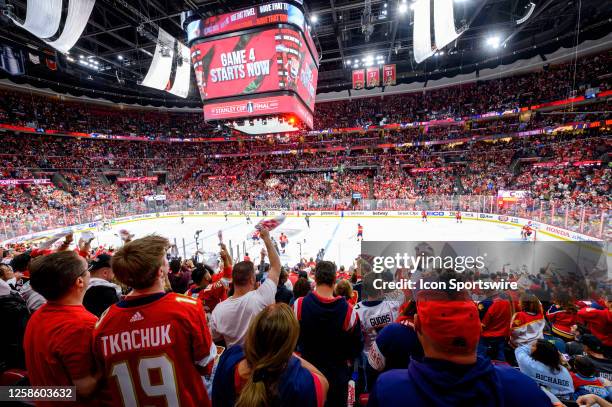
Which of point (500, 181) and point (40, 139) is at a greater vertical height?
point (40, 139)

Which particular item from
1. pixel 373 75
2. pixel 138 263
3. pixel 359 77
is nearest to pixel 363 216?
pixel 359 77

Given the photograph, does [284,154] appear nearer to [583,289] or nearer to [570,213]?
[570,213]

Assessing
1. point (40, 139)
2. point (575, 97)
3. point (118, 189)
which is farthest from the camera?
point (118, 189)

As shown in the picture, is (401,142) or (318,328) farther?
(401,142)

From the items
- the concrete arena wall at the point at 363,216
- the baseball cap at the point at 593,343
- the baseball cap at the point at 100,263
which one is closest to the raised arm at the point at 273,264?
the baseball cap at the point at 100,263

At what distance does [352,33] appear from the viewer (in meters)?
21.8

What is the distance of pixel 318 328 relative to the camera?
2.29 m

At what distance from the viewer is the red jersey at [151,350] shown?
155cm

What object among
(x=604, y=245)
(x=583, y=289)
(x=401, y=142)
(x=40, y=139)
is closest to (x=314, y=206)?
(x=401, y=142)

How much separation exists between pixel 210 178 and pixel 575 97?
4055cm

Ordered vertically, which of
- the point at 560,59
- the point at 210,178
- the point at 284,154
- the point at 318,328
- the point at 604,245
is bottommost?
the point at 604,245

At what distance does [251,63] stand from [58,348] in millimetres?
11008

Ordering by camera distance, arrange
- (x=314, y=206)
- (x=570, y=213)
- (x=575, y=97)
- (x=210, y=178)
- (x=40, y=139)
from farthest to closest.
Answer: (x=210, y=178), (x=40, y=139), (x=314, y=206), (x=575, y=97), (x=570, y=213)

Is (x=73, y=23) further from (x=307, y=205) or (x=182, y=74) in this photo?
(x=307, y=205)
